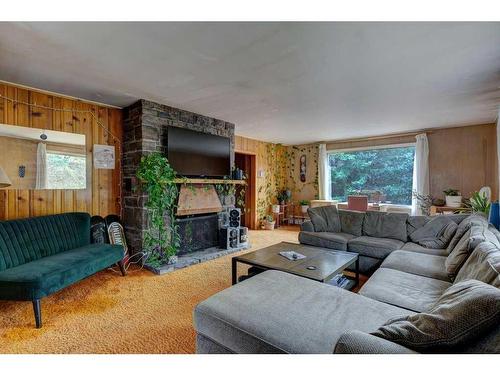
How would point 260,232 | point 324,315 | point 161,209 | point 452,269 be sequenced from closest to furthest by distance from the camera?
point 324,315
point 452,269
point 161,209
point 260,232

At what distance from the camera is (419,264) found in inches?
89.0

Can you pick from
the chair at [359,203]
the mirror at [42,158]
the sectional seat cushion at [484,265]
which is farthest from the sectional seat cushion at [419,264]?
the mirror at [42,158]

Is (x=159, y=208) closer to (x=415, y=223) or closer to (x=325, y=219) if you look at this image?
(x=325, y=219)

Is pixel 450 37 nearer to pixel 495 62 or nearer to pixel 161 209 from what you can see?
pixel 495 62

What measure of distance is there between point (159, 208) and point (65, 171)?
118cm

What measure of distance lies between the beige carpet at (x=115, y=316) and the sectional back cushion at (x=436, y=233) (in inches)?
94.0

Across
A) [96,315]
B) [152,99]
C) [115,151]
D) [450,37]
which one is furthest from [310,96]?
[96,315]

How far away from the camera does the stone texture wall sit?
3.36 metres

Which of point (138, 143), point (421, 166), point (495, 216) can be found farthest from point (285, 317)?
point (421, 166)

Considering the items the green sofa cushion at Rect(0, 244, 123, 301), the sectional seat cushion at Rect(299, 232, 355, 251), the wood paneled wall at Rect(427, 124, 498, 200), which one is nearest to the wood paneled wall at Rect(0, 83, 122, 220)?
the green sofa cushion at Rect(0, 244, 123, 301)

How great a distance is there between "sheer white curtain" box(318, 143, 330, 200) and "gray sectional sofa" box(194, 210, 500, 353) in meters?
3.88

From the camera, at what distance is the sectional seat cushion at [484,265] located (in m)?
1.31
